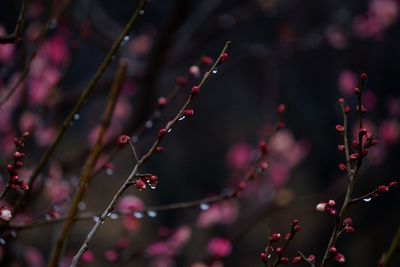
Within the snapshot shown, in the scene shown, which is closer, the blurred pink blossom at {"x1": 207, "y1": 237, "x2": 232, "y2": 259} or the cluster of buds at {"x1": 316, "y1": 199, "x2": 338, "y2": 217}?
the cluster of buds at {"x1": 316, "y1": 199, "x2": 338, "y2": 217}

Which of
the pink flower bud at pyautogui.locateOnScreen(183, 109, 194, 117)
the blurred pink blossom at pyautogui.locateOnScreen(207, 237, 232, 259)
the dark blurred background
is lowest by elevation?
the dark blurred background

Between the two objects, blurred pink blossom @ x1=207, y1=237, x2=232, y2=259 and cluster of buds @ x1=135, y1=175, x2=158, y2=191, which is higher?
cluster of buds @ x1=135, y1=175, x2=158, y2=191

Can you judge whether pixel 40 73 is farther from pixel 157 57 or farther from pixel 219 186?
pixel 219 186

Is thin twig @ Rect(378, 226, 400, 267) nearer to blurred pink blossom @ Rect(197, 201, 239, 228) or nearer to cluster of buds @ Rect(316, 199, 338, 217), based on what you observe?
cluster of buds @ Rect(316, 199, 338, 217)

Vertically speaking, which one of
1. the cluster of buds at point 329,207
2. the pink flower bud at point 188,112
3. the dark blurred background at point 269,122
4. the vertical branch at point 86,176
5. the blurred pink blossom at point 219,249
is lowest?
the dark blurred background at point 269,122

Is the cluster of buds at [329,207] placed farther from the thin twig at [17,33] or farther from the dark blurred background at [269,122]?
the dark blurred background at [269,122]

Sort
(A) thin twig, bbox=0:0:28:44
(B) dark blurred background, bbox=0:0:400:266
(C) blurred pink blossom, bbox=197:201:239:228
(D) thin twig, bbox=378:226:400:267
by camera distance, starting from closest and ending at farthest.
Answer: (D) thin twig, bbox=378:226:400:267
(A) thin twig, bbox=0:0:28:44
(C) blurred pink blossom, bbox=197:201:239:228
(B) dark blurred background, bbox=0:0:400:266

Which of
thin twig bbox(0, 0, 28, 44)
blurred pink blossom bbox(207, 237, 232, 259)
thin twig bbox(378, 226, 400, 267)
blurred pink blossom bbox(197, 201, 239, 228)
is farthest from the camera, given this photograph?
blurred pink blossom bbox(197, 201, 239, 228)

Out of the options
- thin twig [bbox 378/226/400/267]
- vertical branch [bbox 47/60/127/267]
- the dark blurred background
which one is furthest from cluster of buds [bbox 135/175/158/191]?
the dark blurred background

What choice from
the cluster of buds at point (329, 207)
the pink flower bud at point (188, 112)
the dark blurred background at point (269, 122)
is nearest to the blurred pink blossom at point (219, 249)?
the cluster of buds at point (329, 207)

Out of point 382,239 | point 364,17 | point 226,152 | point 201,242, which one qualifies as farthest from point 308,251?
point 364,17

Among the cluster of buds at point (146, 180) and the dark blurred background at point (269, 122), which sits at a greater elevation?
the cluster of buds at point (146, 180)
